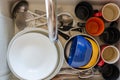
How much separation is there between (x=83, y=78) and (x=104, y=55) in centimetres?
17

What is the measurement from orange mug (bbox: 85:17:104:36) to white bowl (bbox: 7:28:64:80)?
0.22 metres

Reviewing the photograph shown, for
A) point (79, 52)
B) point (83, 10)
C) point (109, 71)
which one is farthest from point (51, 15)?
point (109, 71)

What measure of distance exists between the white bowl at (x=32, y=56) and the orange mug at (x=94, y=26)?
0.22m

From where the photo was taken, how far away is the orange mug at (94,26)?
110cm

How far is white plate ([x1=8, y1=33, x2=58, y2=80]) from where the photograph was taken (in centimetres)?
100

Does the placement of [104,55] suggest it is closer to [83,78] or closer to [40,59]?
[83,78]

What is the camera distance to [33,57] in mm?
1012

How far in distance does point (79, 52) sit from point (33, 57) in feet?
0.75

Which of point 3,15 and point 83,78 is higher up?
point 3,15

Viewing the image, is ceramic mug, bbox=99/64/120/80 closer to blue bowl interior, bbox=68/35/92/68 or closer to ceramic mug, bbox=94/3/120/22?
blue bowl interior, bbox=68/35/92/68

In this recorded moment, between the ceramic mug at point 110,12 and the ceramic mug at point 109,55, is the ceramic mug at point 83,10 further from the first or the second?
the ceramic mug at point 109,55

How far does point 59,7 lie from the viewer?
3.79 feet

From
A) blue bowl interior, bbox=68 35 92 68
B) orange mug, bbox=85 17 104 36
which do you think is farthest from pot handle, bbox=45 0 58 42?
orange mug, bbox=85 17 104 36

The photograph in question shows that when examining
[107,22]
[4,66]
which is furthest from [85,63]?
[4,66]
